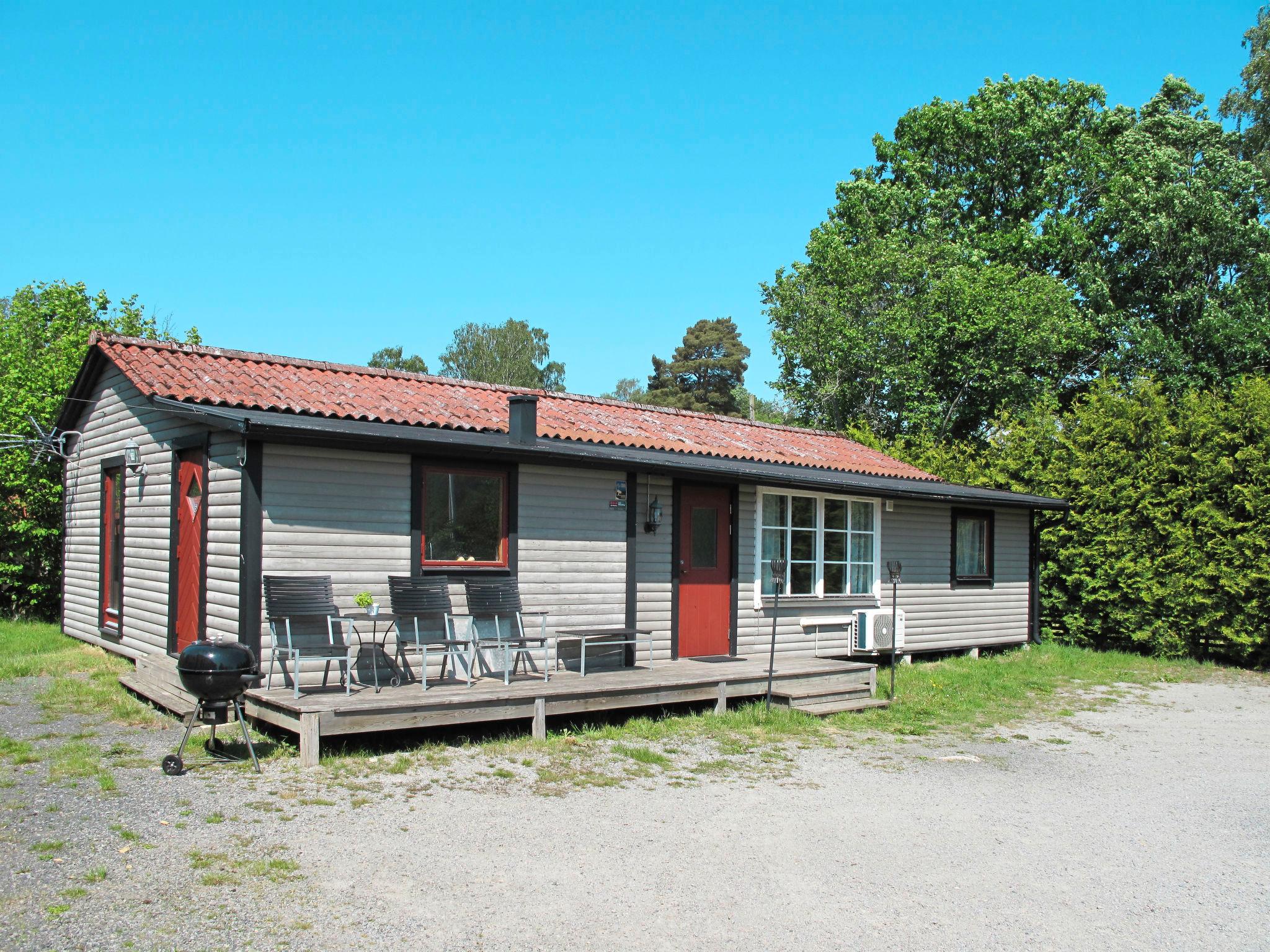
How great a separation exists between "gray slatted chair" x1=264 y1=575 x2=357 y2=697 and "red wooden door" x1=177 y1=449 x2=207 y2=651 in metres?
1.03

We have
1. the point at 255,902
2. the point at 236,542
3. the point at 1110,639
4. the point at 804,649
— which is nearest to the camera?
the point at 255,902

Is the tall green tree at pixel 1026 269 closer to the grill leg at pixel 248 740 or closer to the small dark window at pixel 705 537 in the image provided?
the small dark window at pixel 705 537

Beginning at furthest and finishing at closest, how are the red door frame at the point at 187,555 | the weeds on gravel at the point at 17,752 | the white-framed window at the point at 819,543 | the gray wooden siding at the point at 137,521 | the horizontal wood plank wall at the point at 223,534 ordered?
the white-framed window at the point at 819,543 < the red door frame at the point at 187,555 < the gray wooden siding at the point at 137,521 < the horizontal wood plank wall at the point at 223,534 < the weeds on gravel at the point at 17,752

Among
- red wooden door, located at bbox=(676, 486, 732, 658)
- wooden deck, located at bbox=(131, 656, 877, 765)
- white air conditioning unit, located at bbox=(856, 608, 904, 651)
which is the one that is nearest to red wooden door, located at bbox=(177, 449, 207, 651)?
wooden deck, located at bbox=(131, 656, 877, 765)

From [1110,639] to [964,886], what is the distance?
40.1 ft

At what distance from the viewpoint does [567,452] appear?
9.57 m

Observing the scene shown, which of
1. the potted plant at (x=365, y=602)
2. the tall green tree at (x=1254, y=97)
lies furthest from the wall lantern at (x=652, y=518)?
the tall green tree at (x=1254, y=97)

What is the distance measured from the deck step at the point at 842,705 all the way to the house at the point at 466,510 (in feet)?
5.55

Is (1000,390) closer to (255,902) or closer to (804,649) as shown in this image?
(804,649)

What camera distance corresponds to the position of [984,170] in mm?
26906

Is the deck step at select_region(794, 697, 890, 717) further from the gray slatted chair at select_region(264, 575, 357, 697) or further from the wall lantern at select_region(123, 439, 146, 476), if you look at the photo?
the wall lantern at select_region(123, 439, 146, 476)

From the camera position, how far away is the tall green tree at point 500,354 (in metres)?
47.1

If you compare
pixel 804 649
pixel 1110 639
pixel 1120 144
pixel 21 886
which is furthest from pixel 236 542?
pixel 1120 144

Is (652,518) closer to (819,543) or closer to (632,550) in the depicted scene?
(632,550)
